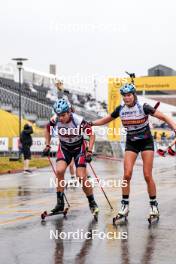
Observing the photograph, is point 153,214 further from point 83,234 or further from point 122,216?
point 83,234

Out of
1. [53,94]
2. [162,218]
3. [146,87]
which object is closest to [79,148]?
[162,218]

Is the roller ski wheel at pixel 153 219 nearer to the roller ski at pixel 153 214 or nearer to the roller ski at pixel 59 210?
the roller ski at pixel 153 214

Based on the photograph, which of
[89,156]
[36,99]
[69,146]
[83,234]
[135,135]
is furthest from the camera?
[36,99]

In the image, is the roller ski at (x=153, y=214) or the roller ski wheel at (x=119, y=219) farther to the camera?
the roller ski at (x=153, y=214)

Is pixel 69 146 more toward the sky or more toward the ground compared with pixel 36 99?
more toward the ground

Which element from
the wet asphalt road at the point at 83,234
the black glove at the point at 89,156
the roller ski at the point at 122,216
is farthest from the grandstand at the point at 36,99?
the roller ski at the point at 122,216

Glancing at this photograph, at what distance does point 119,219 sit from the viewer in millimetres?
9820

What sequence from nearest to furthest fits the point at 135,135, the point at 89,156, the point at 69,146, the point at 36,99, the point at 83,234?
the point at 83,234, the point at 135,135, the point at 89,156, the point at 69,146, the point at 36,99

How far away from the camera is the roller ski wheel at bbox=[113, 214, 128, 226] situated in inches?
376

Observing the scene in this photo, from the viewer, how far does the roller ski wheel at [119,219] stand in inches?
376

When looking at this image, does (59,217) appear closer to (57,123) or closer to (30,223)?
(30,223)

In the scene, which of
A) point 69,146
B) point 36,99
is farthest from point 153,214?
point 36,99

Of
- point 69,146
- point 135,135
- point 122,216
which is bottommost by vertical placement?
point 122,216

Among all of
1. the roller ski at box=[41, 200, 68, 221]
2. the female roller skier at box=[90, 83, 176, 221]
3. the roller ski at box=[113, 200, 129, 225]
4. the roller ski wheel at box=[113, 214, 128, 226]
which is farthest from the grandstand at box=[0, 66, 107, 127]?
the roller ski wheel at box=[113, 214, 128, 226]
